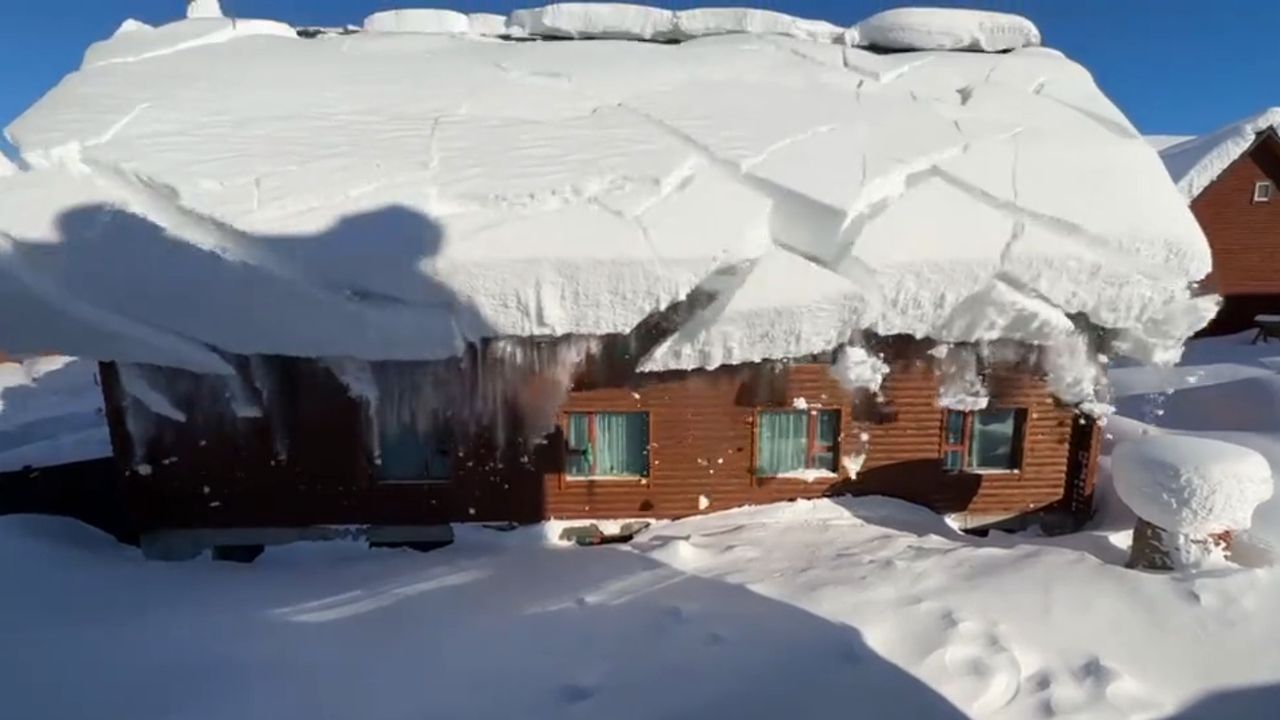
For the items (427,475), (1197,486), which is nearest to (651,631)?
(427,475)

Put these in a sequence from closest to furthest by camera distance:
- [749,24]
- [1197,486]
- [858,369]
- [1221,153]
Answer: [1197,486]
[858,369]
[749,24]
[1221,153]

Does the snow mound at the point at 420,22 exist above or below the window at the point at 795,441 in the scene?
above

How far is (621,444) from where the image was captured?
6969 mm

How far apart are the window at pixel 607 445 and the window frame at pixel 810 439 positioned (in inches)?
42.7

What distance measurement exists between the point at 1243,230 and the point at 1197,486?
16.6 m

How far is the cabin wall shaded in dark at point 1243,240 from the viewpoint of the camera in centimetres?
1742

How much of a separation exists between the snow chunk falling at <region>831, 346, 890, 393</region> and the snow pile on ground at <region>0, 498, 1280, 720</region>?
1.45m

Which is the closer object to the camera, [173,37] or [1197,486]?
[1197,486]

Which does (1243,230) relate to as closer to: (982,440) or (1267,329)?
(1267,329)

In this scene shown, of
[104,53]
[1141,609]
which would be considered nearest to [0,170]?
[104,53]

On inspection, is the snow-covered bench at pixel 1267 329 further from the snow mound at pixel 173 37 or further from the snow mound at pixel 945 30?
the snow mound at pixel 173 37

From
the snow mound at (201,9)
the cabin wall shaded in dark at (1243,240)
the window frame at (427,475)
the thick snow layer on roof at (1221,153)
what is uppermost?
the snow mound at (201,9)

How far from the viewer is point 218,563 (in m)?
6.65

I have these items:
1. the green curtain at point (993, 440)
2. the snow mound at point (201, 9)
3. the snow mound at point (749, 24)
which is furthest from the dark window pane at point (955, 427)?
the snow mound at point (201, 9)
